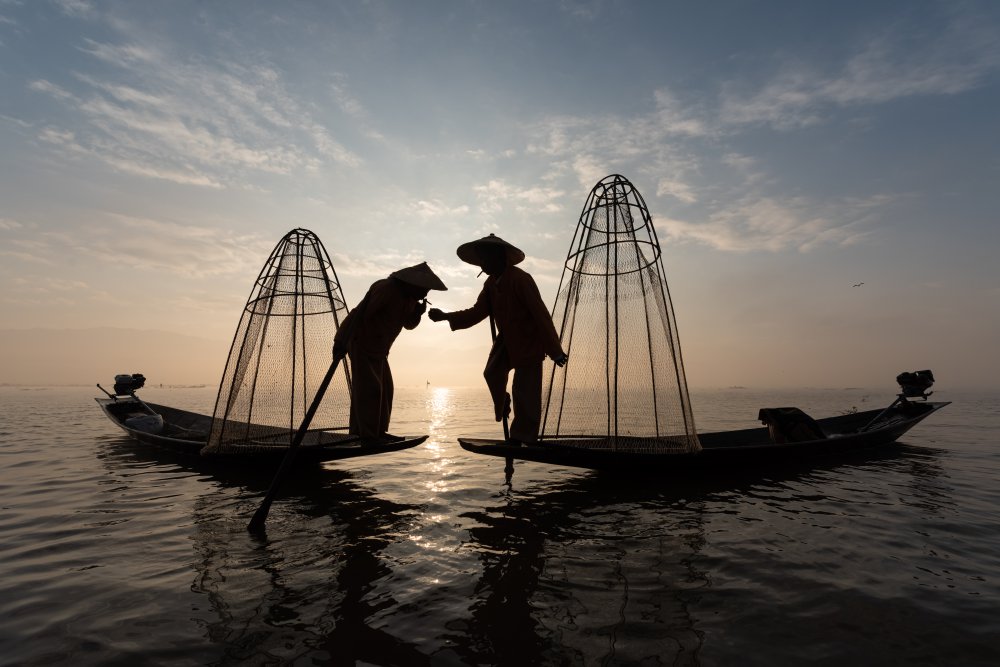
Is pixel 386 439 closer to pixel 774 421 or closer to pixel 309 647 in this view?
pixel 309 647

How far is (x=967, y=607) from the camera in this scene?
3.32 m

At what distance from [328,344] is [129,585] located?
575 centimetres

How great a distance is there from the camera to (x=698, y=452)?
707cm

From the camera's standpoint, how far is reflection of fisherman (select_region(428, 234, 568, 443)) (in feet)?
21.4

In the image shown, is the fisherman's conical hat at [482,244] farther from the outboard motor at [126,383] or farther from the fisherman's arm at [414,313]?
the outboard motor at [126,383]

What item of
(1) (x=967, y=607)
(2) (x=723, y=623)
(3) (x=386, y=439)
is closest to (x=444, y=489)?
(3) (x=386, y=439)

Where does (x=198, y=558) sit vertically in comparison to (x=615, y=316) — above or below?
below

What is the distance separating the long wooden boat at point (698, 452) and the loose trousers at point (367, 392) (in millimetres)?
1587

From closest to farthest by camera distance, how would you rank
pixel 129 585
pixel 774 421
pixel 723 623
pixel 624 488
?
pixel 723 623 < pixel 129 585 < pixel 624 488 < pixel 774 421

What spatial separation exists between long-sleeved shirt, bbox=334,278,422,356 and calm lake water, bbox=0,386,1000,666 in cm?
227

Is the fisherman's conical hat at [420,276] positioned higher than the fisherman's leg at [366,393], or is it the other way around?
the fisherman's conical hat at [420,276]

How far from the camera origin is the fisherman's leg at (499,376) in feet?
23.1

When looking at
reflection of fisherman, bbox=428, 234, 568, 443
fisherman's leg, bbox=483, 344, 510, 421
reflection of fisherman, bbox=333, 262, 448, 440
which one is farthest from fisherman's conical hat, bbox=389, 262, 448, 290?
fisherman's leg, bbox=483, 344, 510, 421

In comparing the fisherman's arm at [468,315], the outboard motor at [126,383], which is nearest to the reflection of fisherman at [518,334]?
the fisherman's arm at [468,315]
